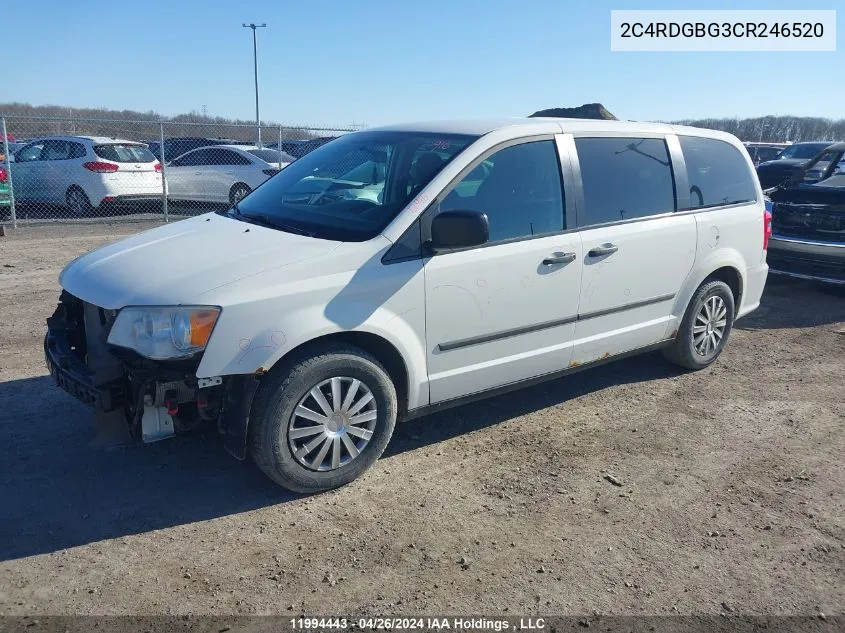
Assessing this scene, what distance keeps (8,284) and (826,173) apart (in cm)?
1019

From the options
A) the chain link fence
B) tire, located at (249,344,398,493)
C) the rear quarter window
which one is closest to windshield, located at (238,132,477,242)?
tire, located at (249,344,398,493)

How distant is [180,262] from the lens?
380 centimetres

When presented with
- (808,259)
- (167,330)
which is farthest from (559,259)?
(808,259)

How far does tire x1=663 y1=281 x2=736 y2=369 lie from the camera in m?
5.57

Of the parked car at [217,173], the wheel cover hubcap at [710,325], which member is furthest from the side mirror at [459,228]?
the parked car at [217,173]

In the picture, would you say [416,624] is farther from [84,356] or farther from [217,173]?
[217,173]

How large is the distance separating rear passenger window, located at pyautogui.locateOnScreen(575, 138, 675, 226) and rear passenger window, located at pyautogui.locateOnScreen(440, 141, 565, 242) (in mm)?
261

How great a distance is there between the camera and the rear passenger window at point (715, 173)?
546 centimetres

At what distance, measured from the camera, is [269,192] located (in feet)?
15.9

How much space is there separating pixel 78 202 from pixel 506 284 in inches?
481

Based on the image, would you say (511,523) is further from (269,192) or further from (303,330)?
(269,192)

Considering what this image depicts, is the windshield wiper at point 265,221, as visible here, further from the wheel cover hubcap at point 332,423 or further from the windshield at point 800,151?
the windshield at point 800,151

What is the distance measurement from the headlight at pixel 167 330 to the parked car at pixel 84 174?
37.8ft

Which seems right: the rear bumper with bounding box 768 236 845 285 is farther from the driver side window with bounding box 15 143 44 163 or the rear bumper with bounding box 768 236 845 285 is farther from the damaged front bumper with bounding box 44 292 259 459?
the driver side window with bounding box 15 143 44 163
